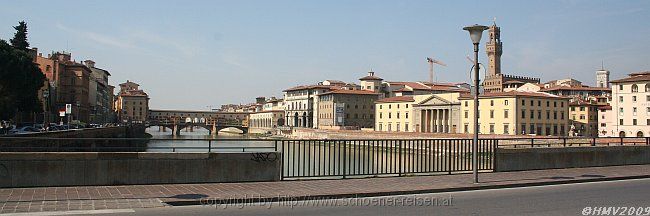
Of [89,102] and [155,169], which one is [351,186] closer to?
[155,169]

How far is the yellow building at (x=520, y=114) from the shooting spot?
103812 millimetres

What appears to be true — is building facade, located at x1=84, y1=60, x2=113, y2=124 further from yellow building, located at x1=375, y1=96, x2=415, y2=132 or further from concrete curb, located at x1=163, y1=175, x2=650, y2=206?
concrete curb, located at x1=163, y1=175, x2=650, y2=206

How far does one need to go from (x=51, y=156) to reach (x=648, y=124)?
372 feet

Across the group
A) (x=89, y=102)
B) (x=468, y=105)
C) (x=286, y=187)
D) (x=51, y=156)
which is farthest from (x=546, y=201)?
(x=89, y=102)

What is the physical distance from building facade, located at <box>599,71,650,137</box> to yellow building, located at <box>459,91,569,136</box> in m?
9.47

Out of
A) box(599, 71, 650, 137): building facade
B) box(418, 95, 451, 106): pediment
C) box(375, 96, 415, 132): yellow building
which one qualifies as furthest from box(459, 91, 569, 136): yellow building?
box(375, 96, 415, 132): yellow building

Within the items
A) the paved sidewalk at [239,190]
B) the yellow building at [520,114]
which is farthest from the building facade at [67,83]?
the paved sidewalk at [239,190]

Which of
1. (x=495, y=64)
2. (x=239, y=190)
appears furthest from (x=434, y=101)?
(x=239, y=190)

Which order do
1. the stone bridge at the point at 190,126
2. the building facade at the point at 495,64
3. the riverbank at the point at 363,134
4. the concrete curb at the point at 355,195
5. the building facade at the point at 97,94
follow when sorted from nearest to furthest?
the concrete curb at the point at 355,195, the riverbank at the point at 363,134, the building facade at the point at 97,94, the stone bridge at the point at 190,126, the building facade at the point at 495,64

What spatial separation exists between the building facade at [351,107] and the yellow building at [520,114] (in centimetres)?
4721

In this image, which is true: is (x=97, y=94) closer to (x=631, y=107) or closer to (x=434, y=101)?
(x=434, y=101)

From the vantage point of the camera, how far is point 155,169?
1258cm

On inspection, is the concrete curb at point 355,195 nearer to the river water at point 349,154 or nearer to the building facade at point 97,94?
the river water at point 349,154

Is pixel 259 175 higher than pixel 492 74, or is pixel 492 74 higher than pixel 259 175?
pixel 492 74
